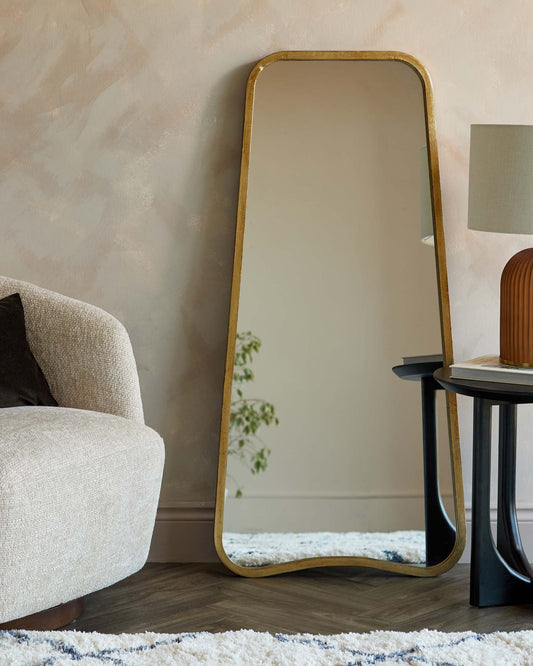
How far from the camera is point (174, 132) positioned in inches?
97.6

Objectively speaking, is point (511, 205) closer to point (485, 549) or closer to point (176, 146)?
point (485, 549)


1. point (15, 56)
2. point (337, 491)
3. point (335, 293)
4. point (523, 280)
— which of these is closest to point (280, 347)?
point (335, 293)

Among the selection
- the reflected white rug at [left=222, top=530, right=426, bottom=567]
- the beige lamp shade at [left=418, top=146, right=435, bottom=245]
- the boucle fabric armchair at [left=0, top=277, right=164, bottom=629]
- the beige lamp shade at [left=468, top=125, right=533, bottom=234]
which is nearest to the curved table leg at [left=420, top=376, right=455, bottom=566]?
the reflected white rug at [left=222, top=530, right=426, bottom=567]

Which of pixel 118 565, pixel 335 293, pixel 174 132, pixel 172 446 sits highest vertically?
pixel 174 132

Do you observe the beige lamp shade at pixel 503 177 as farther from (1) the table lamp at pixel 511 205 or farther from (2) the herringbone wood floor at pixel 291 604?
(2) the herringbone wood floor at pixel 291 604

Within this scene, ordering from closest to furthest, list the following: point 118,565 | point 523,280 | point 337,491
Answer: point 118,565 → point 523,280 → point 337,491

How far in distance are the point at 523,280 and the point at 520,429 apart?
2.17 ft

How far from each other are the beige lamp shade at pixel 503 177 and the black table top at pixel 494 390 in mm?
405

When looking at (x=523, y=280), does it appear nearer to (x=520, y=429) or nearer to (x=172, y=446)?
(x=520, y=429)

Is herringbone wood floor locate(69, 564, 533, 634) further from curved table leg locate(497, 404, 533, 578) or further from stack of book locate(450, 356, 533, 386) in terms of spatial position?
stack of book locate(450, 356, 533, 386)

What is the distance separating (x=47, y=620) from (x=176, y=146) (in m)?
1.39

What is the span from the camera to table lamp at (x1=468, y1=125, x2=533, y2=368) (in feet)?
6.67

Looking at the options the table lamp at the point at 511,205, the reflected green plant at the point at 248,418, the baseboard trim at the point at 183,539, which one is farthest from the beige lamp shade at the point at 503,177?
the baseboard trim at the point at 183,539

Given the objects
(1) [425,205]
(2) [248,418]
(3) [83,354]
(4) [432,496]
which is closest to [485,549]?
(4) [432,496]
